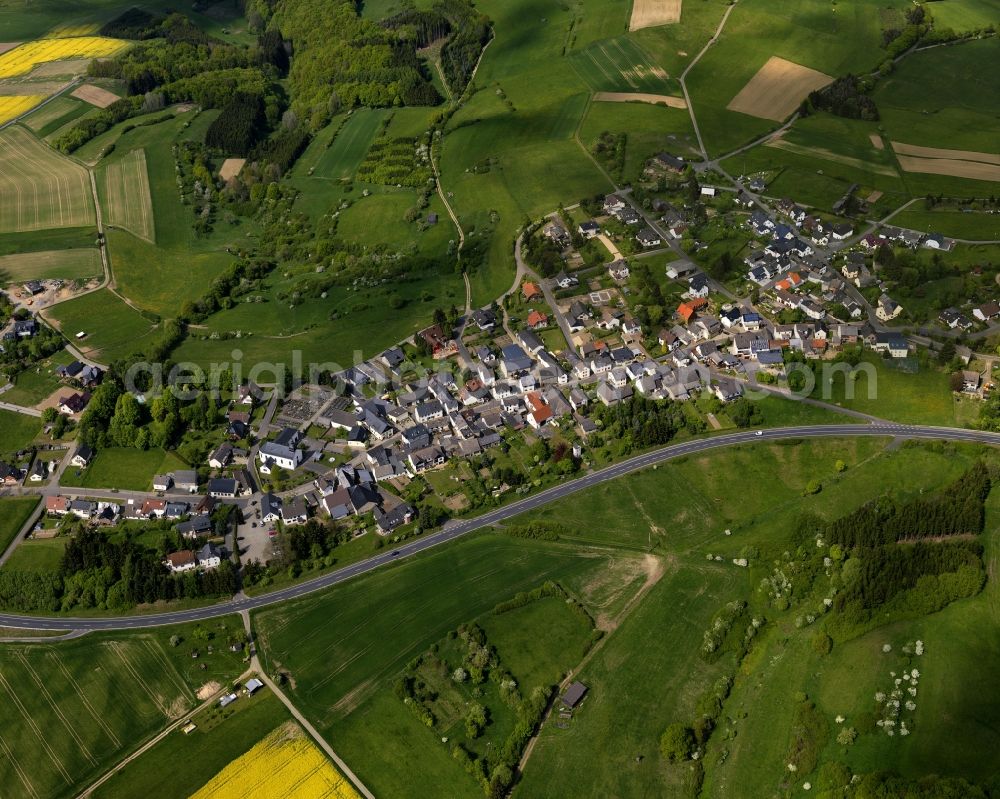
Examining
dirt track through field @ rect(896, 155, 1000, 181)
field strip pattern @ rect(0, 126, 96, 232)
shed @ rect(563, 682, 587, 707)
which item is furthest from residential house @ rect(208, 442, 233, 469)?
dirt track through field @ rect(896, 155, 1000, 181)

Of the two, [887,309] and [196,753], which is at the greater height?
[887,309]

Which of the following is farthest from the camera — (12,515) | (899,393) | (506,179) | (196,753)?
(506,179)

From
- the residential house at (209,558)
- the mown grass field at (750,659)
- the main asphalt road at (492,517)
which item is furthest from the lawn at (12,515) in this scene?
the mown grass field at (750,659)

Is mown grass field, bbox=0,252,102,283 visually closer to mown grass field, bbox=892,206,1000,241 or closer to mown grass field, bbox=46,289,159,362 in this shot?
mown grass field, bbox=46,289,159,362

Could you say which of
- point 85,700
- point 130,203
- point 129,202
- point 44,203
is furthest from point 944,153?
point 44,203

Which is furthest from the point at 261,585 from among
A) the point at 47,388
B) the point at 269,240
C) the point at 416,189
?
the point at 416,189

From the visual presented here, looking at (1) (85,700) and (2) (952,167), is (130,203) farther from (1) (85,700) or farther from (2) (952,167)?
(2) (952,167)
